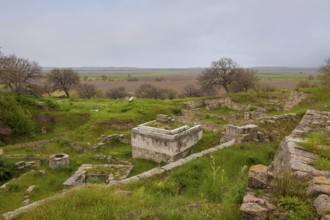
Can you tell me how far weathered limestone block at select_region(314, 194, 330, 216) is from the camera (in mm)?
3725

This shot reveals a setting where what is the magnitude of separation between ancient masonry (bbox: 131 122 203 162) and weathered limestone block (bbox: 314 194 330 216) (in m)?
8.58

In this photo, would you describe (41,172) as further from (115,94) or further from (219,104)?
(115,94)

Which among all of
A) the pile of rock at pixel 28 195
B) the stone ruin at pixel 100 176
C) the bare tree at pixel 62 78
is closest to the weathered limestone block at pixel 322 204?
the stone ruin at pixel 100 176

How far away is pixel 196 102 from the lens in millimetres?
29562

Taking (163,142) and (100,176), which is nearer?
(100,176)

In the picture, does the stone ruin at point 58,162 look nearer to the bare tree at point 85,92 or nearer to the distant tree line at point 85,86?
the distant tree line at point 85,86

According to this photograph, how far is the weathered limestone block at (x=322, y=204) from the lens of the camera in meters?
3.72

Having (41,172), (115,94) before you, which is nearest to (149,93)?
(115,94)

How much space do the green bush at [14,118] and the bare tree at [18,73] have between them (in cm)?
1334

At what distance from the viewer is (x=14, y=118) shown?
20203 mm

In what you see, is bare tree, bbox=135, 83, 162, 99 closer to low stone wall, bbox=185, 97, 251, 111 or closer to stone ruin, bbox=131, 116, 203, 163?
low stone wall, bbox=185, 97, 251, 111

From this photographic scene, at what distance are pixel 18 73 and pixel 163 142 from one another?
93.8ft

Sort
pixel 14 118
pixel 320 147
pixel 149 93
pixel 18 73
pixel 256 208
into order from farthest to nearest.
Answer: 1. pixel 149 93
2. pixel 18 73
3. pixel 14 118
4. pixel 320 147
5. pixel 256 208

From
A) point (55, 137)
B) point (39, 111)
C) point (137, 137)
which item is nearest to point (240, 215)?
point (137, 137)
